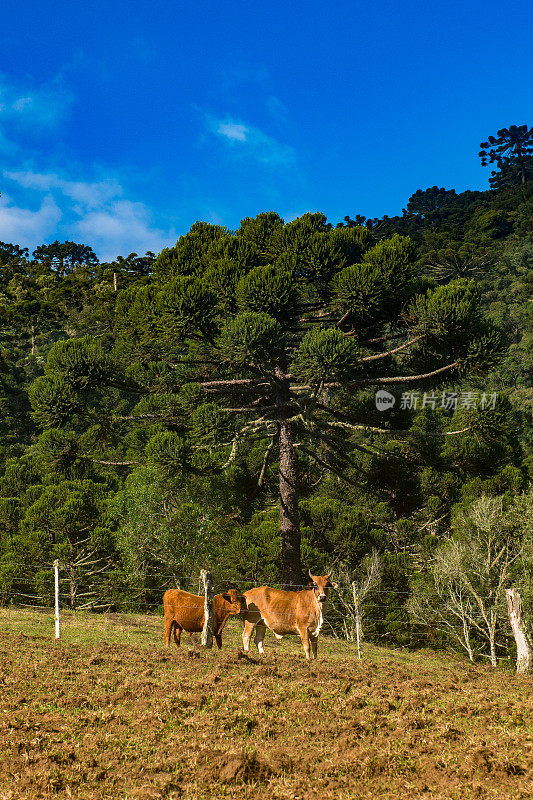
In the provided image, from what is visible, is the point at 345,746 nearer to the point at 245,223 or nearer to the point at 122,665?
the point at 122,665

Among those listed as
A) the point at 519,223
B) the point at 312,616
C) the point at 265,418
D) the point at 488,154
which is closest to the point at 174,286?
the point at 265,418

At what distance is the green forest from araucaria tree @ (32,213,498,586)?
2.3 inches

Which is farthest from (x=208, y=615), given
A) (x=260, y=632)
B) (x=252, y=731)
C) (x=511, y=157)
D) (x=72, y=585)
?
(x=511, y=157)

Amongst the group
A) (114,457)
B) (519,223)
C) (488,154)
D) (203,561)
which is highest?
(488,154)

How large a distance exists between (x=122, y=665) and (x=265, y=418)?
9372 mm

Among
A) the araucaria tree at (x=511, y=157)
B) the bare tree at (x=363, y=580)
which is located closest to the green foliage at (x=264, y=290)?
the bare tree at (x=363, y=580)

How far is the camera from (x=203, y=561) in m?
23.4

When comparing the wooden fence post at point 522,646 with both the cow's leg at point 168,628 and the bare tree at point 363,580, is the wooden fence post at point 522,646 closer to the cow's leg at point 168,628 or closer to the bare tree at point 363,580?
the cow's leg at point 168,628

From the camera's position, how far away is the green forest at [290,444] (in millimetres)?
16406

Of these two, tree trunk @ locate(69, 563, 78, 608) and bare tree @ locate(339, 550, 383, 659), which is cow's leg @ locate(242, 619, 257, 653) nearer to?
bare tree @ locate(339, 550, 383, 659)

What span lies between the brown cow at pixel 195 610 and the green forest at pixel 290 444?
711mm

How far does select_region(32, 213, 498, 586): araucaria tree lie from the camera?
15867mm

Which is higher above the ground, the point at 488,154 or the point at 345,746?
the point at 488,154

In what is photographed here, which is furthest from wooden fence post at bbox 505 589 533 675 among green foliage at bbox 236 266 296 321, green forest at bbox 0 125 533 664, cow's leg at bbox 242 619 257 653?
green foliage at bbox 236 266 296 321
